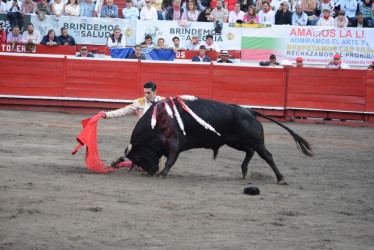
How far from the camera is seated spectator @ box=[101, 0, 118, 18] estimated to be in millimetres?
16781

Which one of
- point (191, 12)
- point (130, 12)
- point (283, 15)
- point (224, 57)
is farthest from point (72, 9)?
point (283, 15)

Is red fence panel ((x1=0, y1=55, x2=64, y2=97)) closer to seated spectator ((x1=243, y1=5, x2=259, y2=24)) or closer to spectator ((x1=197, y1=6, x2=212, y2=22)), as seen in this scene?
spectator ((x1=197, y1=6, x2=212, y2=22))

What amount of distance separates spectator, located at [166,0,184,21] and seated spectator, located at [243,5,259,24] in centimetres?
151

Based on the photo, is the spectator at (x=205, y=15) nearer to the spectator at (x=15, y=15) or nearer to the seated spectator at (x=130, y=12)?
the seated spectator at (x=130, y=12)

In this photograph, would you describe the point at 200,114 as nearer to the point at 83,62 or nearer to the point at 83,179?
the point at 83,179

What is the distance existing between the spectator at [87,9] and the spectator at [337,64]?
5.63 metres

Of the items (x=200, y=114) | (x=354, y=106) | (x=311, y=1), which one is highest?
(x=311, y=1)

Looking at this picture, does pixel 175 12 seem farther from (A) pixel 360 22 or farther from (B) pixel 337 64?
(A) pixel 360 22

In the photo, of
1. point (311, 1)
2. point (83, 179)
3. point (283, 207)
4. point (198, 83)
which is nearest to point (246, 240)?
point (283, 207)

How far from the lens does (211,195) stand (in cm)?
692

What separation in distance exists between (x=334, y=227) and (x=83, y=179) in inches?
113

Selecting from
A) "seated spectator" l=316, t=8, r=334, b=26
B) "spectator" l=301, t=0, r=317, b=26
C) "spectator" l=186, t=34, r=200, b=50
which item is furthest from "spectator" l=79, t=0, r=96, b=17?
"seated spectator" l=316, t=8, r=334, b=26

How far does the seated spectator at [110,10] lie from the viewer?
16781 mm

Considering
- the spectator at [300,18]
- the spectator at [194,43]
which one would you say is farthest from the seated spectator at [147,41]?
the spectator at [300,18]
